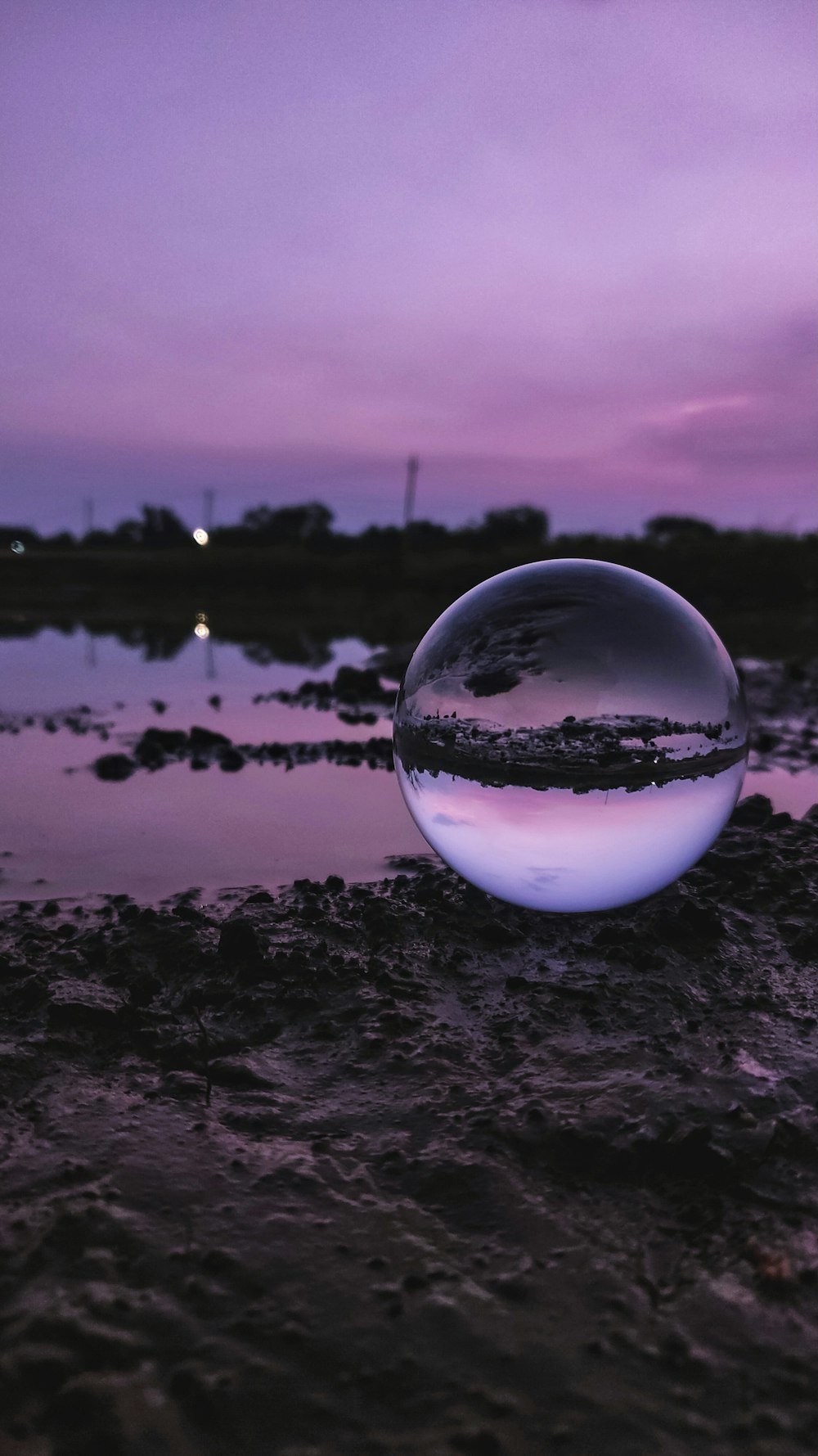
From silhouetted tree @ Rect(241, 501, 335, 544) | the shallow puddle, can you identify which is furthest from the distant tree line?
the shallow puddle

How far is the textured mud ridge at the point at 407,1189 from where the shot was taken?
177 centimetres

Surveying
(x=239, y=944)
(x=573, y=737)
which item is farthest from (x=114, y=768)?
(x=573, y=737)

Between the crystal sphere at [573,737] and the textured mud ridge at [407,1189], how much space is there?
1.31ft

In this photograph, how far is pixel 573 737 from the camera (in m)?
3.67

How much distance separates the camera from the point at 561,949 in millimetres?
3893

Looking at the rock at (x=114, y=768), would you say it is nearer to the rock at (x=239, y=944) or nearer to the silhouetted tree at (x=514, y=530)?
the rock at (x=239, y=944)

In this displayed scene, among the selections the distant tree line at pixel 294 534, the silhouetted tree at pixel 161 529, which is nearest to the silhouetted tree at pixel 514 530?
the distant tree line at pixel 294 534

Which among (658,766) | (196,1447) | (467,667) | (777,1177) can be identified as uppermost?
(467,667)

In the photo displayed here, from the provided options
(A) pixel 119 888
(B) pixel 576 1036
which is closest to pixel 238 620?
(A) pixel 119 888

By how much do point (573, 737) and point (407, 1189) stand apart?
1832 mm

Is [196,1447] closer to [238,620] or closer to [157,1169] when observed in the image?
[157,1169]

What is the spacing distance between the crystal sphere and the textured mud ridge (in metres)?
0.40

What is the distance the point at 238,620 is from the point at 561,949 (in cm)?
2482

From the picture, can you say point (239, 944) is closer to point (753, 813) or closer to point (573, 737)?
point (573, 737)
